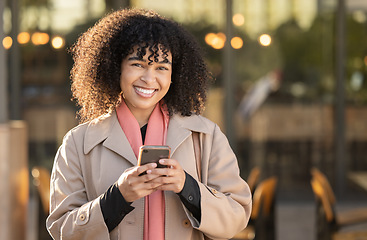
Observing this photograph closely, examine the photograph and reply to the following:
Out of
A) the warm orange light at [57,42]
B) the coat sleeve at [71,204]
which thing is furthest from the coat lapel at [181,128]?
the warm orange light at [57,42]

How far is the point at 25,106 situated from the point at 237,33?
2.89 meters

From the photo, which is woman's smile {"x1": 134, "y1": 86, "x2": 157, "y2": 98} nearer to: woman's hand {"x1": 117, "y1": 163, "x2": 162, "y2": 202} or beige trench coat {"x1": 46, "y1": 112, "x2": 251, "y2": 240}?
beige trench coat {"x1": 46, "y1": 112, "x2": 251, "y2": 240}

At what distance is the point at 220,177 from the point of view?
7.25 ft

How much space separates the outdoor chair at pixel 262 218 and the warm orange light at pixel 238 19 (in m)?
3.48

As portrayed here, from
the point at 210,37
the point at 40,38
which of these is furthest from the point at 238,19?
the point at 40,38

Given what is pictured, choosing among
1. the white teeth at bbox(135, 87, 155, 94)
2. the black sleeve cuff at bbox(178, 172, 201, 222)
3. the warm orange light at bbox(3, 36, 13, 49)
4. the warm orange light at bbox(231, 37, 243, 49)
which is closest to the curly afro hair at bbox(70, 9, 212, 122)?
the white teeth at bbox(135, 87, 155, 94)

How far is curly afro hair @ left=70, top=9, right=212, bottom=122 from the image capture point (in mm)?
2150

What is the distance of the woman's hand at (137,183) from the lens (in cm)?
190

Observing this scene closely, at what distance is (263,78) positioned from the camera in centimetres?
763

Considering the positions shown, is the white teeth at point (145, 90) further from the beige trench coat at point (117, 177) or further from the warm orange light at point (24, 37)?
the warm orange light at point (24, 37)

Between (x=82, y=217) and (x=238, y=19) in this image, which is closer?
(x=82, y=217)

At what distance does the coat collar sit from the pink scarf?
24 mm

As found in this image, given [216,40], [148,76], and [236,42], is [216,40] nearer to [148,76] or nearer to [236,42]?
[236,42]

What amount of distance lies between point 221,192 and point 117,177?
0.39 m
